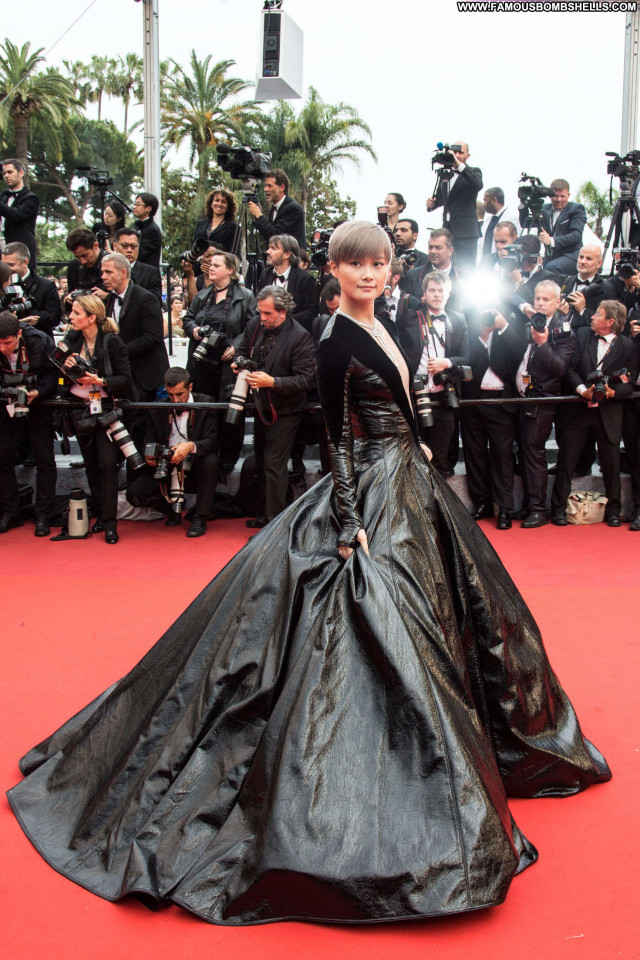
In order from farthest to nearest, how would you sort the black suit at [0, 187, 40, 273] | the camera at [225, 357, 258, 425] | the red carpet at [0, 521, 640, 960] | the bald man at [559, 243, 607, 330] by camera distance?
1. the black suit at [0, 187, 40, 273]
2. the bald man at [559, 243, 607, 330]
3. the camera at [225, 357, 258, 425]
4. the red carpet at [0, 521, 640, 960]

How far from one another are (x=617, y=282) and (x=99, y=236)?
427 cm

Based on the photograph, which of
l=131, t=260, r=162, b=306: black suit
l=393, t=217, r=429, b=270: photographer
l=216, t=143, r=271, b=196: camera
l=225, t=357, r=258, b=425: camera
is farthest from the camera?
l=393, t=217, r=429, b=270: photographer

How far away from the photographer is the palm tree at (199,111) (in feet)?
95.9

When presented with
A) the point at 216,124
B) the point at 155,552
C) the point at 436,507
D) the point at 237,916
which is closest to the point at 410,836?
the point at 237,916

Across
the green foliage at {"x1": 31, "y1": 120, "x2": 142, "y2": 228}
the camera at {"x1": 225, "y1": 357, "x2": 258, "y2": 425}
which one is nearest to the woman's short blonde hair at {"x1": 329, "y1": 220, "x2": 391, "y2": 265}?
the camera at {"x1": 225, "y1": 357, "x2": 258, "y2": 425}

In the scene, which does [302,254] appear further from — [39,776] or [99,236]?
[39,776]

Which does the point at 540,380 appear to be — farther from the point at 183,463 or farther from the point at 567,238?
the point at 183,463

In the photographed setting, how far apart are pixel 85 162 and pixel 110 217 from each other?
31.7 meters

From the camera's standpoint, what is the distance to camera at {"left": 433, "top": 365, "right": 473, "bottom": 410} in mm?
6215

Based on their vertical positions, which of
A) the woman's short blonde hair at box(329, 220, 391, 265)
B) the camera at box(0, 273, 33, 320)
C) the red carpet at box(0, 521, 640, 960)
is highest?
the camera at box(0, 273, 33, 320)

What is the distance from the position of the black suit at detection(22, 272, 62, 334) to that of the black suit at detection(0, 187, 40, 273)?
0.62 m

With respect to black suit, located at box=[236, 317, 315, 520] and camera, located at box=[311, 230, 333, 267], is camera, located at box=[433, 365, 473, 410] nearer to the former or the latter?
black suit, located at box=[236, 317, 315, 520]

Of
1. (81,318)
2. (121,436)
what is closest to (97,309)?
(81,318)

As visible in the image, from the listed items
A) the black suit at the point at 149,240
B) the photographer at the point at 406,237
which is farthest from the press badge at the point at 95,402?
the photographer at the point at 406,237
